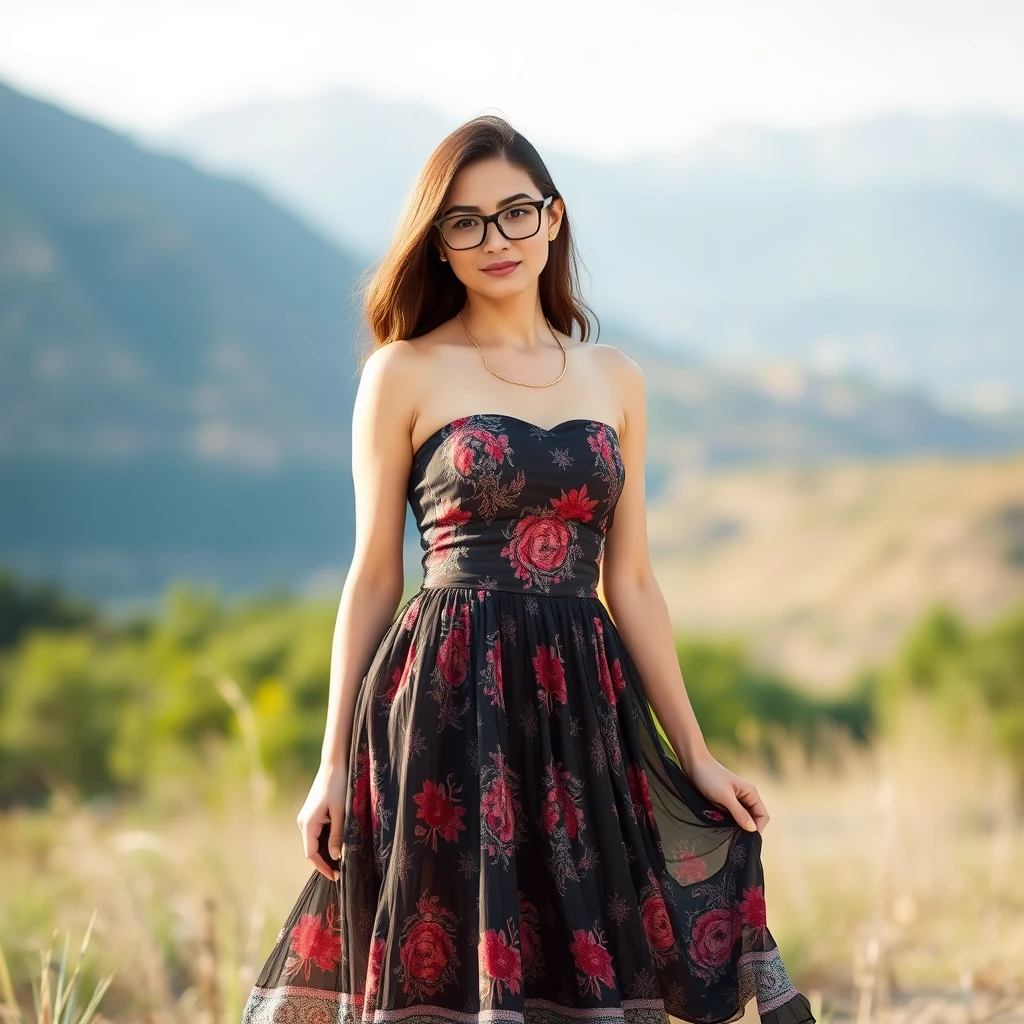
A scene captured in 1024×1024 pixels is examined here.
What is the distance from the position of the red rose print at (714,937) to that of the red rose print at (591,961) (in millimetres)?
200

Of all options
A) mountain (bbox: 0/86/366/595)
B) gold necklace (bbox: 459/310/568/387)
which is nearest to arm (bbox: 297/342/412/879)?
gold necklace (bbox: 459/310/568/387)

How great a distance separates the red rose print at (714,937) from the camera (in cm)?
228

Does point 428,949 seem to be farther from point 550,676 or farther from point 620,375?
point 620,375

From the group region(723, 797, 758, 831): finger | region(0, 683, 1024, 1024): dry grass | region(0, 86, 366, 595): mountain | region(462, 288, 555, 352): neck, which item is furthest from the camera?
region(0, 86, 366, 595): mountain

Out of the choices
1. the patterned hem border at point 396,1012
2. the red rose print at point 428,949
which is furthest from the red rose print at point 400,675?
the patterned hem border at point 396,1012

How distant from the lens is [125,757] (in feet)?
45.3

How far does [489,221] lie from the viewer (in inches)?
97.3

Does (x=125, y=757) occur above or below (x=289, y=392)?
below

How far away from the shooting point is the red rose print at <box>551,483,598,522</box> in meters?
2.35

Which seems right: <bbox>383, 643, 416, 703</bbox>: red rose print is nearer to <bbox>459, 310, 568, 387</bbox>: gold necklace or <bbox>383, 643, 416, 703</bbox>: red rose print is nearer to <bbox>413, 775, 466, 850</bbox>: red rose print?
<bbox>413, 775, 466, 850</bbox>: red rose print

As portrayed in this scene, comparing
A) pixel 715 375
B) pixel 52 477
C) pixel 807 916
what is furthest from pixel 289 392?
pixel 807 916

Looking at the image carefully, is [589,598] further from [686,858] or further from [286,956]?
[286,956]

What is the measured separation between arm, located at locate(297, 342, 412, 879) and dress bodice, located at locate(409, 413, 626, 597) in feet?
0.18

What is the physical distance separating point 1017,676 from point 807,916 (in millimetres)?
6055
